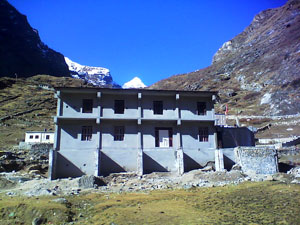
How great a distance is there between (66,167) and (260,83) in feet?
292

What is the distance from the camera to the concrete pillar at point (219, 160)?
82.0ft

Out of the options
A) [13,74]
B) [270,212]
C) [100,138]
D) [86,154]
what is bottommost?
[270,212]

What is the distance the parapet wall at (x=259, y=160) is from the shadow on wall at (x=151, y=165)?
7885mm

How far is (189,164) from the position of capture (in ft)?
84.9

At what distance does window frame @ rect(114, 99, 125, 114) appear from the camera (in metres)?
26.7

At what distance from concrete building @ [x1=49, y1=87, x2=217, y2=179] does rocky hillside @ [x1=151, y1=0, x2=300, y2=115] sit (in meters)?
50.6

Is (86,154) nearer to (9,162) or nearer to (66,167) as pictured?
(66,167)

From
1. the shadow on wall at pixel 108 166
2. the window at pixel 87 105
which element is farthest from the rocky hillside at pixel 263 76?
the window at pixel 87 105

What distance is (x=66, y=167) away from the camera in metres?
24.4

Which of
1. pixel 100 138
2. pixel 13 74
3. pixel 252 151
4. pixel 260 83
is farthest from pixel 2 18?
pixel 252 151

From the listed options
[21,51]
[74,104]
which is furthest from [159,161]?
[21,51]

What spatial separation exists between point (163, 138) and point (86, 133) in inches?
323

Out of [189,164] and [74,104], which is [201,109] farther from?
[74,104]

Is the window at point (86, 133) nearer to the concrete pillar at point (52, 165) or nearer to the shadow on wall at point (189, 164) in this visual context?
the concrete pillar at point (52, 165)
